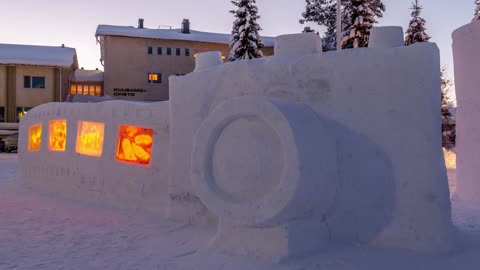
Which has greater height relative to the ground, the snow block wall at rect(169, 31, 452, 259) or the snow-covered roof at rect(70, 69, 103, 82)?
the snow-covered roof at rect(70, 69, 103, 82)

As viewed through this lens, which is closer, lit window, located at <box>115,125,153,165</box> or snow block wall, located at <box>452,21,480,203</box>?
lit window, located at <box>115,125,153,165</box>

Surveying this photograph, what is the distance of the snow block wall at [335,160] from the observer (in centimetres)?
538

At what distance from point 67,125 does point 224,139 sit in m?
6.51

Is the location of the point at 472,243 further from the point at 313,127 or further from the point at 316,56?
the point at 316,56

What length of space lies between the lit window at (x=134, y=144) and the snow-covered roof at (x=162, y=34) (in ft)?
67.6

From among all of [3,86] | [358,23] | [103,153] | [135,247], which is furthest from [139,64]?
[135,247]

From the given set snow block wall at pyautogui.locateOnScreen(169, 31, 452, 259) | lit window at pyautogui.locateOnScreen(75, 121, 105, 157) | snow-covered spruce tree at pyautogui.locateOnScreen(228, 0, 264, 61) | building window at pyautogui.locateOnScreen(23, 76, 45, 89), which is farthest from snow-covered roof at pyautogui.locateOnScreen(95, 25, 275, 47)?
snow block wall at pyautogui.locateOnScreen(169, 31, 452, 259)

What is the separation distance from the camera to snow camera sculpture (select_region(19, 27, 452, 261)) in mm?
5387

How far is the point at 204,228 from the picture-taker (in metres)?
7.32

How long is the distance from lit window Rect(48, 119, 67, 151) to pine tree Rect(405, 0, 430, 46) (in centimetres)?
1834

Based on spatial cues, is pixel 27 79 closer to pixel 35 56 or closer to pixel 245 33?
pixel 35 56

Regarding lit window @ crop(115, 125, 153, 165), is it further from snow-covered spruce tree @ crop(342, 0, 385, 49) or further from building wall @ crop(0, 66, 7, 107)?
building wall @ crop(0, 66, 7, 107)

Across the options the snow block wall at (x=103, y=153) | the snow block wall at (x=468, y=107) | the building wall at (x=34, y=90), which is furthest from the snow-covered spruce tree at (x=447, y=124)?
the building wall at (x=34, y=90)

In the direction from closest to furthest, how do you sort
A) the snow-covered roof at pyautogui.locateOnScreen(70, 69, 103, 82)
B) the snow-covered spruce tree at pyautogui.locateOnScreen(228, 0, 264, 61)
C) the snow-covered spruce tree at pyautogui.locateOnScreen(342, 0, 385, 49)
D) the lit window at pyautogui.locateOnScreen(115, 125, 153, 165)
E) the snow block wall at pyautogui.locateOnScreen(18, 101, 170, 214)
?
the snow block wall at pyautogui.locateOnScreen(18, 101, 170, 214)
the lit window at pyautogui.locateOnScreen(115, 125, 153, 165)
the snow-covered spruce tree at pyautogui.locateOnScreen(342, 0, 385, 49)
the snow-covered spruce tree at pyautogui.locateOnScreen(228, 0, 264, 61)
the snow-covered roof at pyautogui.locateOnScreen(70, 69, 103, 82)
